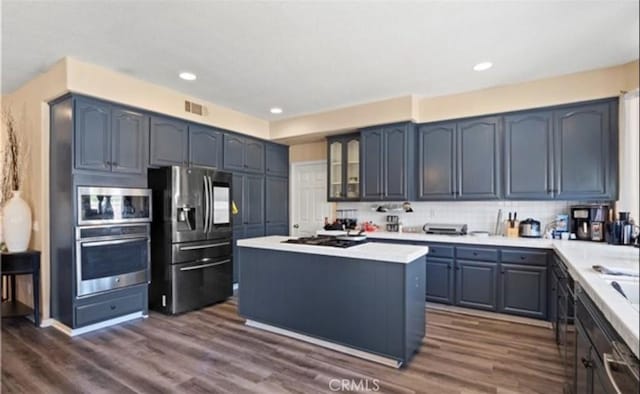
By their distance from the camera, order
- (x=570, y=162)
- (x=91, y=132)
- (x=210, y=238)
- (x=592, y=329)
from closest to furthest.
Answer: (x=592, y=329) < (x=91, y=132) < (x=570, y=162) < (x=210, y=238)

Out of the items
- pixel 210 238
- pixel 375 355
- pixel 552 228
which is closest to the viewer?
pixel 375 355

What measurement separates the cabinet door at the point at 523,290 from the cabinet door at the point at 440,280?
521 millimetres

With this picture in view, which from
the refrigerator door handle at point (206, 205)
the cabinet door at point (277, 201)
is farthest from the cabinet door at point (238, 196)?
the refrigerator door handle at point (206, 205)

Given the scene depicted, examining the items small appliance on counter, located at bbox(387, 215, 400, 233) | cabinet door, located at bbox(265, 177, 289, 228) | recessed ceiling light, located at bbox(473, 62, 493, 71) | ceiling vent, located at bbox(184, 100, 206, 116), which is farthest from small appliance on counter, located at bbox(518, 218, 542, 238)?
ceiling vent, located at bbox(184, 100, 206, 116)

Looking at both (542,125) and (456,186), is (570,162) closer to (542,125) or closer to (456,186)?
(542,125)

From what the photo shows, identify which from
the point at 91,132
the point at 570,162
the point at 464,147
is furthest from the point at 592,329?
the point at 91,132

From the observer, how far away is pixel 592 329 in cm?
148

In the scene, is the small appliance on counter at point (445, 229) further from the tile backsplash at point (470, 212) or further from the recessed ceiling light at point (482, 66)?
the recessed ceiling light at point (482, 66)

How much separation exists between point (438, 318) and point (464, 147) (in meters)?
2.07

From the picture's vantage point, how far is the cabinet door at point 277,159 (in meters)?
5.53

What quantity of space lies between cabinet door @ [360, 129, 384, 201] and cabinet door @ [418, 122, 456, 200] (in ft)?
1.73

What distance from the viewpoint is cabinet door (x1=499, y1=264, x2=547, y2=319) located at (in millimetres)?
3293

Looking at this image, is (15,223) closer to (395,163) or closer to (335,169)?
(335,169)

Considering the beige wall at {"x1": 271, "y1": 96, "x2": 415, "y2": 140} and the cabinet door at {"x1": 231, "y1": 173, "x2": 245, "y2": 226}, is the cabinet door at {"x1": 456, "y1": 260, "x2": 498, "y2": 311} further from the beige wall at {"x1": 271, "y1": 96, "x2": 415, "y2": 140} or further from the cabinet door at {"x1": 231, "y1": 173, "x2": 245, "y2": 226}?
the cabinet door at {"x1": 231, "y1": 173, "x2": 245, "y2": 226}
